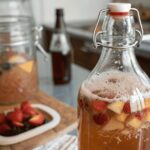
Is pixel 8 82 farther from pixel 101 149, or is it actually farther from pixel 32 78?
pixel 101 149

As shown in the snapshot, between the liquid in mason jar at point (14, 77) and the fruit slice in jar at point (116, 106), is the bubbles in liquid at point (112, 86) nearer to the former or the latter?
the fruit slice in jar at point (116, 106)

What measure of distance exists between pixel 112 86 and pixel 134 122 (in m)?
0.06

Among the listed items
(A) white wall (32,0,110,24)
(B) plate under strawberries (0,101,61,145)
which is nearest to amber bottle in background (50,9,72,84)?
(B) plate under strawberries (0,101,61,145)

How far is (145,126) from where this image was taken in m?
0.40

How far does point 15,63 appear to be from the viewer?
0.73 m

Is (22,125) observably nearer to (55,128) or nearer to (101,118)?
(55,128)

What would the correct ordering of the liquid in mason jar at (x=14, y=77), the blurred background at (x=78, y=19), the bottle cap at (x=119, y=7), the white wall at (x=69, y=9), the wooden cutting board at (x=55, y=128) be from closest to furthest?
the bottle cap at (x=119, y=7) → the wooden cutting board at (x=55, y=128) → the liquid in mason jar at (x=14, y=77) → the blurred background at (x=78, y=19) → the white wall at (x=69, y=9)

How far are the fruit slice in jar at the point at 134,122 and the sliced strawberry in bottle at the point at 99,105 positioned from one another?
0.04m

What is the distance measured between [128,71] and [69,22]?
5.29 ft

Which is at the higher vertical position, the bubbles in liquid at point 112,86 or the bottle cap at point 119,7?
the bottle cap at point 119,7

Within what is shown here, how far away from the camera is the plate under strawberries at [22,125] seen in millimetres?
560

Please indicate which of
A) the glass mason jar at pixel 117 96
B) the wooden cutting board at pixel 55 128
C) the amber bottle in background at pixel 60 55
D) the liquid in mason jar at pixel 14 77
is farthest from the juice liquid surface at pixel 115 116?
the amber bottle in background at pixel 60 55

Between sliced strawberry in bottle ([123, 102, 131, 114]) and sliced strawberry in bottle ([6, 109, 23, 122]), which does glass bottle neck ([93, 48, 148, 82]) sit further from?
sliced strawberry in bottle ([6, 109, 23, 122])

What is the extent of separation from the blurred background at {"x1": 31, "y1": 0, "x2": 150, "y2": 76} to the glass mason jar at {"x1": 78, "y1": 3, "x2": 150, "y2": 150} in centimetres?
106
